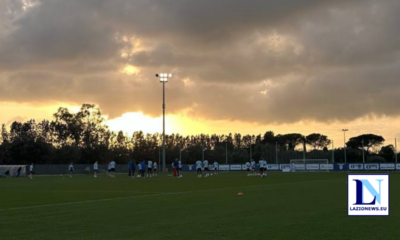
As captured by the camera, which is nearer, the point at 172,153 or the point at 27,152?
the point at 27,152

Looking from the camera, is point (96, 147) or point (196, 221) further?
point (96, 147)

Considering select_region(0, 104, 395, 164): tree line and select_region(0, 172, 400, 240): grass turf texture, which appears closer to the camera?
select_region(0, 172, 400, 240): grass turf texture

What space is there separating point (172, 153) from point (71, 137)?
97.0 ft

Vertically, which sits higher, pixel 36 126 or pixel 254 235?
pixel 36 126

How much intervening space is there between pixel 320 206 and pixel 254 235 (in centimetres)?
612

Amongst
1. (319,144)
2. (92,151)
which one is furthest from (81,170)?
(319,144)

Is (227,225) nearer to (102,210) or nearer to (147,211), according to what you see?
(147,211)

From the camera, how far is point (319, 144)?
172375mm

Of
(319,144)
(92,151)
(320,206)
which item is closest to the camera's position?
(320,206)

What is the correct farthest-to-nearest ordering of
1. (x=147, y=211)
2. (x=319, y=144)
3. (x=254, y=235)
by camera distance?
1. (x=319, y=144)
2. (x=147, y=211)
3. (x=254, y=235)

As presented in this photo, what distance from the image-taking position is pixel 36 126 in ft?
424

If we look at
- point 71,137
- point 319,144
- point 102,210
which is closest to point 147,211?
point 102,210

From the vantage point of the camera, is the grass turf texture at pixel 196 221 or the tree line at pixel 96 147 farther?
the tree line at pixel 96 147

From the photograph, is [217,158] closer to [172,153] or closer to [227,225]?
[172,153]
